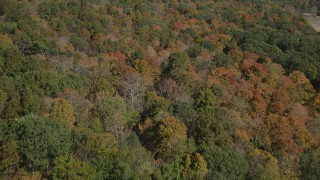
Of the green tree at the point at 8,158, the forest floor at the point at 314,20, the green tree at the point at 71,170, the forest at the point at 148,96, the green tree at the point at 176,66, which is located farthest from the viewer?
the forest floor at the point at 314,20

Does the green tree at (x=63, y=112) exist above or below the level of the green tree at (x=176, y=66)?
above

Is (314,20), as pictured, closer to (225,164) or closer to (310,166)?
(310,166)

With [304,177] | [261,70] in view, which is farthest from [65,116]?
[261,70]

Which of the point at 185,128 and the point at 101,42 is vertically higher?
the point at 185,128

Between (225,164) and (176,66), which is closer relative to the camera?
(225,164)

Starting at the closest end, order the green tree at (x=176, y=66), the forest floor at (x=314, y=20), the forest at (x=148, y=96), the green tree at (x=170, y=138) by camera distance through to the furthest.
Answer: the forest at (x=148, y=96) → the green tree at (x=170, y=138) → the green tree at (x=176, y=66) → the forest floor at (x=314, y=20)

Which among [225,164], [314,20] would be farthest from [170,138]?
[314,20]

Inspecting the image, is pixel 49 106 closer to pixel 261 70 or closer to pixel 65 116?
pixel 65 116

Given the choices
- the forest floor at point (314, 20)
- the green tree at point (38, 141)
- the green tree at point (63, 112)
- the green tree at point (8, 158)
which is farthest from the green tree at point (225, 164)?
the forest floor at point (314, 20)

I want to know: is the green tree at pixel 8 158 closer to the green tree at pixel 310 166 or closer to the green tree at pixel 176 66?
the green tree at pixel 176 66
